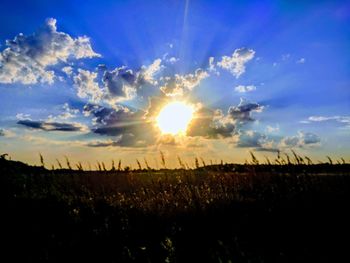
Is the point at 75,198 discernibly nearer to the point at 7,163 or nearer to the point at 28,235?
the point at 28,235

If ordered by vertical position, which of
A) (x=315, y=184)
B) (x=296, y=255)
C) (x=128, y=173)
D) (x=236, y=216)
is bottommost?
(x=296, y=255)

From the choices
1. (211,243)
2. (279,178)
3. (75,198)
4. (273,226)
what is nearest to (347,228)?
(273,226)

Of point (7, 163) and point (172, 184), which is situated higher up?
point (7, 163)

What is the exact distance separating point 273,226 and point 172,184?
629 cm

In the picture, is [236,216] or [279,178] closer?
[236,216]

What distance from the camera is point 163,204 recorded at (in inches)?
447

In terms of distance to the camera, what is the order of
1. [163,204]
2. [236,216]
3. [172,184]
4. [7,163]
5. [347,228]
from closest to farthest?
1. [347,228]
2. [236,216]
3. [163,204]
4. [172,184]
5. [7,163]

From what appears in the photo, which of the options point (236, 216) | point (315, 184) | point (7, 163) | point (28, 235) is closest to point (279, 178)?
point (315, 184)

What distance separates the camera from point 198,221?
9695 millimetres

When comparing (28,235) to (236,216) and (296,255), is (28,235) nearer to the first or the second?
(236,216)

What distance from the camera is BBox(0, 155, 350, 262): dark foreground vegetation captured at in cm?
746

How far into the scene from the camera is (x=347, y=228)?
823 centimetres

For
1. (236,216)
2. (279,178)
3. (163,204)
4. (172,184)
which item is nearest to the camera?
(236,216)

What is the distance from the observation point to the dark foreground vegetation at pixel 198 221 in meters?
7.46
